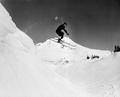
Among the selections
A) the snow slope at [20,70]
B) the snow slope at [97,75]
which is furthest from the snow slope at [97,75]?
the snow slope at [20,70]

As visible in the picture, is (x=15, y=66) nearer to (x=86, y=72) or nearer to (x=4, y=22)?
(x=4, y=22)

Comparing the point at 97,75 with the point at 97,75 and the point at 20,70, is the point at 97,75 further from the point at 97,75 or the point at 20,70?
the point at 20,70

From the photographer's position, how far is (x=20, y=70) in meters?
7.89

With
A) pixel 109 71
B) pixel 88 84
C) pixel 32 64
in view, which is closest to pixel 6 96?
pixel 32 64

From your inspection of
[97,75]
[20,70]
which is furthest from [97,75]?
[20,70]

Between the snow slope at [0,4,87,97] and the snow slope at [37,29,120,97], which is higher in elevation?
the snow slope at [37,29,120,97]

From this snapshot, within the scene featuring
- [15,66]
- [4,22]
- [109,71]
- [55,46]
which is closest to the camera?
[15,66]

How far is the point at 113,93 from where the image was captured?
41.9 ft

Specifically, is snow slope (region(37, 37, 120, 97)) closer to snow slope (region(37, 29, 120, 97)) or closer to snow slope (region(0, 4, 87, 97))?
snow slope (region(37, 29, 120, 97))

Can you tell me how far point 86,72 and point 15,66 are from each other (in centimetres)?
984

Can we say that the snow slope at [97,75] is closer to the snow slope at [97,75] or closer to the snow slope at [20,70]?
the snow slope at [97,75]

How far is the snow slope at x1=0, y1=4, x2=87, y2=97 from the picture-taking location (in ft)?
24.0

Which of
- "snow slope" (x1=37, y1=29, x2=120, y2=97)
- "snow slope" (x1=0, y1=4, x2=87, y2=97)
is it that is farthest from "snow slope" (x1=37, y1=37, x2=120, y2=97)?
"snow slope" (x1=0, y1=4, x2=87, y2=97)

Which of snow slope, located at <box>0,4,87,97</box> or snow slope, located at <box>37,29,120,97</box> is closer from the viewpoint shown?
snow slope, located at <box>0,4,87,97</box>
